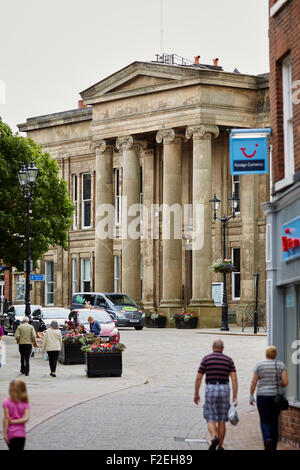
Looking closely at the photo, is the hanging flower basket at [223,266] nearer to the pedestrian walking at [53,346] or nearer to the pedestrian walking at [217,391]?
the pedestrian walking at [53,346]

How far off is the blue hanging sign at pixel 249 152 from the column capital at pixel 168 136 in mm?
35336

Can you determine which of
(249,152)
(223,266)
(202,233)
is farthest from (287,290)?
(202,233)

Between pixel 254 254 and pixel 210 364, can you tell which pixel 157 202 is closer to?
pixel 254 254

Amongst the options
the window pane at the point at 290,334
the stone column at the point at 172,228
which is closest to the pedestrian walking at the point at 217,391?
the window pane at the point at 290,334

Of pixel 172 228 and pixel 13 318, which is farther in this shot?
pixel 172 228

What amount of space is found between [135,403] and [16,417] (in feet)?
32.4

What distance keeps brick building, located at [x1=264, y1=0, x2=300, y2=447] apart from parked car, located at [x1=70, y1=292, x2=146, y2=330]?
99.6 ft

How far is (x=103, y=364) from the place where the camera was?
1064 inches

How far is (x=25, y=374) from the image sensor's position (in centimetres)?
2759

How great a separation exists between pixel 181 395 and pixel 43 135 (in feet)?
143

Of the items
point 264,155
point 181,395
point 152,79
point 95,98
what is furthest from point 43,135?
point 264,155

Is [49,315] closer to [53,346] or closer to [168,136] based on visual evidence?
[53,346]

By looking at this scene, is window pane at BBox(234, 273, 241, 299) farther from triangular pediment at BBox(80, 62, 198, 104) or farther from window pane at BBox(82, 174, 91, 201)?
window pane at BBox(82, 174, 91, 201)

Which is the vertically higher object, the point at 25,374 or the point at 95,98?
the point at 95,98
